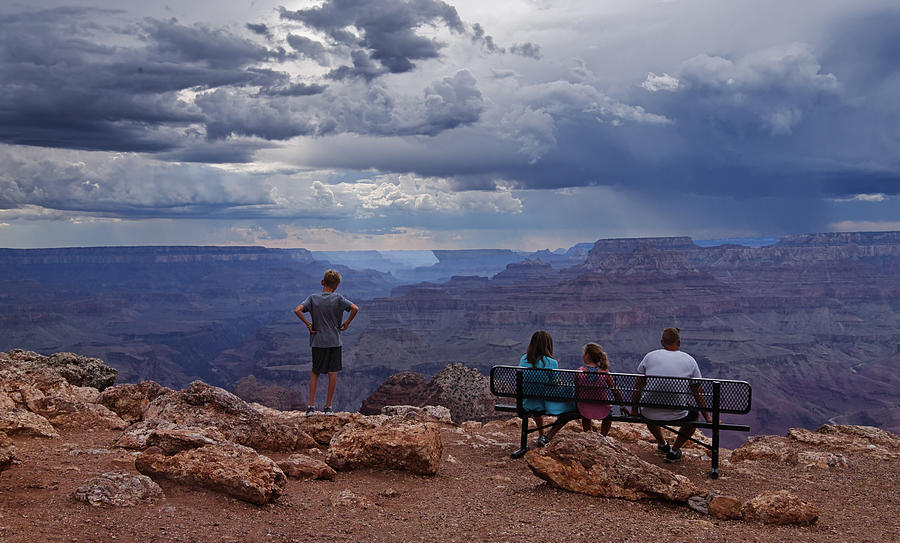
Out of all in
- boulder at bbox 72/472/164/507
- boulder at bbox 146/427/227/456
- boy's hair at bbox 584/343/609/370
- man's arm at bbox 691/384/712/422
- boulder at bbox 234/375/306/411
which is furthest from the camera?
boulder at bbox 234/375/306/411

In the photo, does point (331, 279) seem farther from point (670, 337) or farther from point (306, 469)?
point (670, 337)

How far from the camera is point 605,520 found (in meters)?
5.84

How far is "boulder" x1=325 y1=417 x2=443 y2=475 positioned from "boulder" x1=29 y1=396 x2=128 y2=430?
3.50 metres

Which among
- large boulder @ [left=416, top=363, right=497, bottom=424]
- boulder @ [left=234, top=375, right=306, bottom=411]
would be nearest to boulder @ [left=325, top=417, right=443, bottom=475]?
large boulder @ [left=416, top=363, right=497, bottom=424]

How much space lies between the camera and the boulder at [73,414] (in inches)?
355

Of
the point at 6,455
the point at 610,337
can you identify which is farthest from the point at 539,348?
the point at 610,337

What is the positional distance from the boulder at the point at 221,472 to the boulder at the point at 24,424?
2.51 m

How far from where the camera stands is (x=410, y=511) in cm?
614

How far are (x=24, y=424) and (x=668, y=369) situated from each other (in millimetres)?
7134

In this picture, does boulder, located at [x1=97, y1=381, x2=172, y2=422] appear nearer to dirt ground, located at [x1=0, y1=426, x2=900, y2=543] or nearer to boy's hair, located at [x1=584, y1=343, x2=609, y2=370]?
dirt ground, located at [x1=0, y1=426, x2=900, y2=543]

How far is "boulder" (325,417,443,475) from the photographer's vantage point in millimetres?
7262

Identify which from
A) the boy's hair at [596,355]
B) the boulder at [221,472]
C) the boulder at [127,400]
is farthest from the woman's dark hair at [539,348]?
the boulder at [127,400]

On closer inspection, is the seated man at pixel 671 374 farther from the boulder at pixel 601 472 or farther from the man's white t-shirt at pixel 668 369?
the boulder at pixel 601 472

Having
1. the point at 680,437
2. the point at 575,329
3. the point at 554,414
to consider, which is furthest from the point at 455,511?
the point at 575,329
